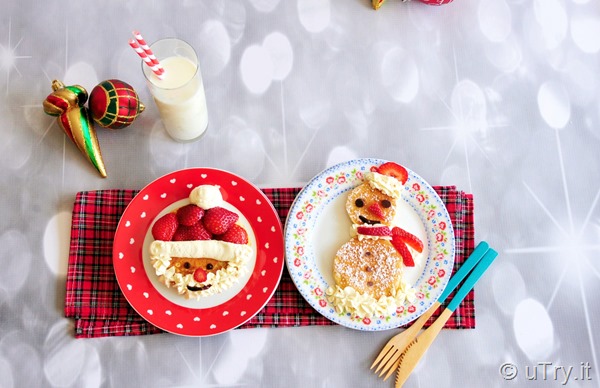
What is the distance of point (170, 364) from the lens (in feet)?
3.88

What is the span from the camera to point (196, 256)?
1129 millimetres

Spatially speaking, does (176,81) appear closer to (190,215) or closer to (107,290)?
(190,215)

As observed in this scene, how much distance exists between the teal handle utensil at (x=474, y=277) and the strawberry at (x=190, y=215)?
609mm

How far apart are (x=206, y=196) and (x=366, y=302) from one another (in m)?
0.42

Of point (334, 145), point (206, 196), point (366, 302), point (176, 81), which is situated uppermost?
point (176, 81)

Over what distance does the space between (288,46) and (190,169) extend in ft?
1.45

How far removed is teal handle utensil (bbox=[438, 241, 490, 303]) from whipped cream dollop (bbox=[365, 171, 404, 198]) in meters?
0.23

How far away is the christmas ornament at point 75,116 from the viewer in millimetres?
1190

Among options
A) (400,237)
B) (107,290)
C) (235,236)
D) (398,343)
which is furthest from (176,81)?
(398,343)

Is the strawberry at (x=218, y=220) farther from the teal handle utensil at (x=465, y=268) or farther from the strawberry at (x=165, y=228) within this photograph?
the teal handle utensil at (x=465, y=268)

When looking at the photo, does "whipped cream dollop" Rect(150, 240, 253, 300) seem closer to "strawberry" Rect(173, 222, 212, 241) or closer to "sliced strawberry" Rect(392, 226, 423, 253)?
"strawberry" Rect(173, 222, 212, 241)

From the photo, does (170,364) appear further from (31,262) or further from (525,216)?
(525,216)

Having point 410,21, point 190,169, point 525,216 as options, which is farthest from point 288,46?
point 525,216

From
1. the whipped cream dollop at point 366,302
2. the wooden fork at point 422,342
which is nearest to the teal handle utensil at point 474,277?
the wooden fork at point 422,342
